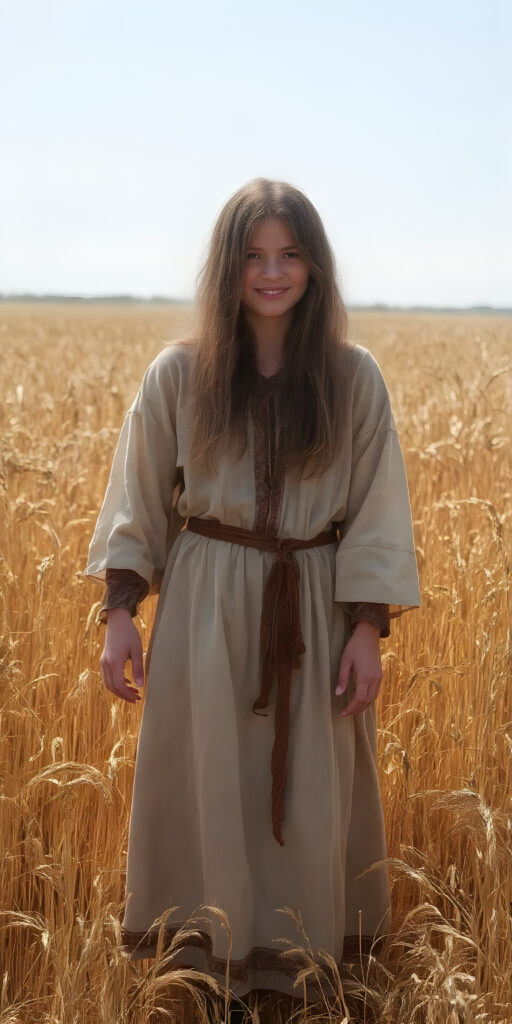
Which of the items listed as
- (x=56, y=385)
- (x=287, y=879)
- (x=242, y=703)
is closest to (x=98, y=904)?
(x=287, y=879)

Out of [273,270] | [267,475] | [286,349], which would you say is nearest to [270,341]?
[286,349]

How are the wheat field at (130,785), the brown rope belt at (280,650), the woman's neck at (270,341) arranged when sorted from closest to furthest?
1. the wheat field at (130,785)
2. the brown rope belt at (280,650)
3. the woman's neck at (270,341)

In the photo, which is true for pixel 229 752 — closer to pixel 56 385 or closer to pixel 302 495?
pixel 302 495

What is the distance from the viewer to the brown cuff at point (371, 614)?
1592 millimetres

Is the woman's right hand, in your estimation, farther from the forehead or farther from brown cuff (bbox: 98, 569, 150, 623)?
the forehead

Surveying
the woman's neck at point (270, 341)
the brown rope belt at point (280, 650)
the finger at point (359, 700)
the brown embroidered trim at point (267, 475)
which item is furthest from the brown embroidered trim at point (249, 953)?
the woman's neck at point (270, 341)

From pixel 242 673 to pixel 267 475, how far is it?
12.3 inches

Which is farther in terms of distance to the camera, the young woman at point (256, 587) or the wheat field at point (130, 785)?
the young woman at point (256, 587)

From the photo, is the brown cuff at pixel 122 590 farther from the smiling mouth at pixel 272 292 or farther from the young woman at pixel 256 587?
the smiling mouth at pixel 272 292

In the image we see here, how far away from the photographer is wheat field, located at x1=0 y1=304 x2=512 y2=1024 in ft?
4.66

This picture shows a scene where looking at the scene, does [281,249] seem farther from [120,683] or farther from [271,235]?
[120,683]

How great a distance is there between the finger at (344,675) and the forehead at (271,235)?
0.66 metres

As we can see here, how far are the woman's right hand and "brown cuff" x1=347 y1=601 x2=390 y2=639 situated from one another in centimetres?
35

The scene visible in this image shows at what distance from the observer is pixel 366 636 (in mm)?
1594
